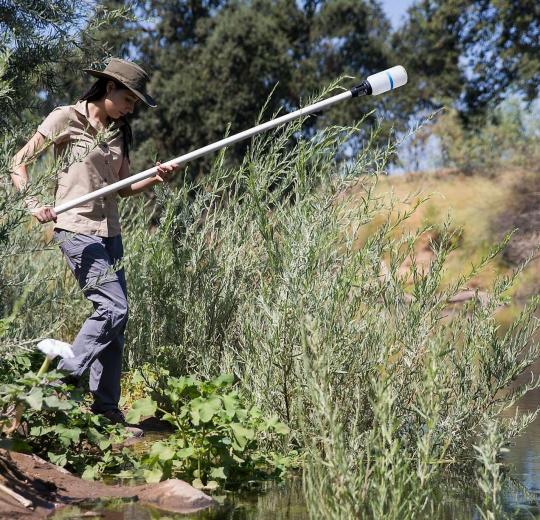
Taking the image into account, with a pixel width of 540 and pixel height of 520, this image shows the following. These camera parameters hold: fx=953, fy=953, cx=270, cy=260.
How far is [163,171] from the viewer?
5250 mm

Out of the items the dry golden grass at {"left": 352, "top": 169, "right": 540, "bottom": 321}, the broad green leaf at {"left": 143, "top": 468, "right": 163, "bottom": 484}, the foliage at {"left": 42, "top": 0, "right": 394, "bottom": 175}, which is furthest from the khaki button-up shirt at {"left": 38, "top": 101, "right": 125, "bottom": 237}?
the foliage at {"left": 42, "top": 0, "right": 394, "bottom": 175}

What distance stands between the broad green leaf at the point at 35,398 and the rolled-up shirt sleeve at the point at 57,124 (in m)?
1.73

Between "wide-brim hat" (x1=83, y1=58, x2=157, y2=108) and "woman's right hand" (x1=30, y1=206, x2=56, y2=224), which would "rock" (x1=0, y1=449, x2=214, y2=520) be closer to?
"woman's right hand" (x1=30, y1=206, x2=56, y2=224)

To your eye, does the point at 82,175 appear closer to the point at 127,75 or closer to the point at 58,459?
the point at 127,75

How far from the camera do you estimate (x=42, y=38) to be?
20.2 ft

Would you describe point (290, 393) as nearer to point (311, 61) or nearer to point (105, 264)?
point (105, 264)

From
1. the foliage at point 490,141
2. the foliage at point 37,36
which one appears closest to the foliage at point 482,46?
the foliage at point 490,141

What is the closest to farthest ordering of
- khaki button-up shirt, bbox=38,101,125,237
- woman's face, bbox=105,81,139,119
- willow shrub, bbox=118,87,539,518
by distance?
willow shrub, bbox=118,87,539,518, khaki button-up shirt, bbox=38,101,125,237, woman's face, bbox=105,81,139,119

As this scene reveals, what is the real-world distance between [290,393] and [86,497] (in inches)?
49.1

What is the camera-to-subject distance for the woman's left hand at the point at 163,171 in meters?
5.18

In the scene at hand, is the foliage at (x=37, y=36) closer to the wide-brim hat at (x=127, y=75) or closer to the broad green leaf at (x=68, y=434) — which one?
the wide-brim hat at (x=127, y=75)

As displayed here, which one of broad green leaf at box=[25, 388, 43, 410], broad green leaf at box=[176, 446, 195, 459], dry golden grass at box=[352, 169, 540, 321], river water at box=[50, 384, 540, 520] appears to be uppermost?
broad green leaf at box=[25, 388, 43, 410]

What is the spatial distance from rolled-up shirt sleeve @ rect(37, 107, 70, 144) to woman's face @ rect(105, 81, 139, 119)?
256 millimetres

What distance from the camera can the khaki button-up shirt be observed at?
5.16 meters
